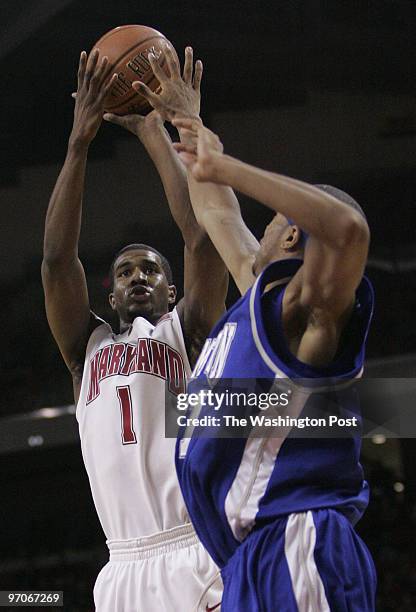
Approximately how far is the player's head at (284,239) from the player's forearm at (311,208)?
14cm

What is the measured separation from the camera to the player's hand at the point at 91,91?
102 inches

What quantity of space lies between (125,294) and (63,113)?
14.4 feet

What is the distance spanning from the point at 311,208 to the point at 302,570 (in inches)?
26.1

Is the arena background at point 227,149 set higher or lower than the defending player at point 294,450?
higher

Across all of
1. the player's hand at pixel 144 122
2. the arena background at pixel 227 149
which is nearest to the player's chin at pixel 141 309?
the player's hand at pixel 144 122

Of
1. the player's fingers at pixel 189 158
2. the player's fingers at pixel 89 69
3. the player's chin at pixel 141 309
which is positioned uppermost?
the player's fingers at pixel 89 69

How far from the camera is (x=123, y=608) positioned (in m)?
2.43

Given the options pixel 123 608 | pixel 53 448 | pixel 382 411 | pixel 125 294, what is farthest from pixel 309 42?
pixel 123 608

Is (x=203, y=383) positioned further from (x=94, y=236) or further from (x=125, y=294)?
(x=94, y=236)

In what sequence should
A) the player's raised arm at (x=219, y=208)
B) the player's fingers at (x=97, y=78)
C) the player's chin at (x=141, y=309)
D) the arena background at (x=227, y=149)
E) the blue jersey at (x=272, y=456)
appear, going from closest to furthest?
the blue jersey at (x=272, y=456) < the player's raised arm at (x=219, y=208) < the player's fingers at (x=97, y=78) < the player's chin at (x=141, y=309) < the arena background at (x=227, y=149)

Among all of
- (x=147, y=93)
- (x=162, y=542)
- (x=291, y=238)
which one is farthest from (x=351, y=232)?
(x=162, y=542)

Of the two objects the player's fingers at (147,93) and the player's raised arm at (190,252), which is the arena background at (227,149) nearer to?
the player's raised arm at (190,252)

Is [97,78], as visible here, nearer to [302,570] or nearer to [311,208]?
[311,208]

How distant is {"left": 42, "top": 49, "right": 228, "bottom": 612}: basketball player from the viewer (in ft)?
8.04
